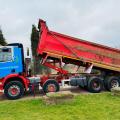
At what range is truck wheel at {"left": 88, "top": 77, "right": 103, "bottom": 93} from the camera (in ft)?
64.7

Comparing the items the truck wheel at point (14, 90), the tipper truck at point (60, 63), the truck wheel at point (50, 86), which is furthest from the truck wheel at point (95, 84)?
the truck wheel at point (14, 90)

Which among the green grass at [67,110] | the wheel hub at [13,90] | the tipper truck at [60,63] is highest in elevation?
the tipper truck at [60,63]

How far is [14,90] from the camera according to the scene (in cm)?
1823

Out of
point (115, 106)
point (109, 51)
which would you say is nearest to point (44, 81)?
point (109, 51)

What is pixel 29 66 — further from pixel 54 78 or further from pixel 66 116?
pixel 66 116

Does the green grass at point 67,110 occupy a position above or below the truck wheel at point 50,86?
below

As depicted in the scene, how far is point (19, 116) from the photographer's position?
1250cm

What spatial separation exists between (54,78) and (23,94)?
1835mm

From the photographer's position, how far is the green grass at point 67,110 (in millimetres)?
11898

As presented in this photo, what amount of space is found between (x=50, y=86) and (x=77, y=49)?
249 cm

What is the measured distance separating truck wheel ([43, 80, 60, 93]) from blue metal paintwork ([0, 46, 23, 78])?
5.29ft

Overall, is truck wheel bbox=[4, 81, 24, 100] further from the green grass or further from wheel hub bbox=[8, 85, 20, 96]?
the green grass

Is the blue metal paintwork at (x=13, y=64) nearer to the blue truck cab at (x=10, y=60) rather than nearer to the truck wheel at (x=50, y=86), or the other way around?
the blue truck cab at (x=10, y=60)

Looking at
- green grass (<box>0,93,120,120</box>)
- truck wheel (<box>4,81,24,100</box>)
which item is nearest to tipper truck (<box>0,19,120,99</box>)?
truck wheel (<box>4,81,24,100</box>)
